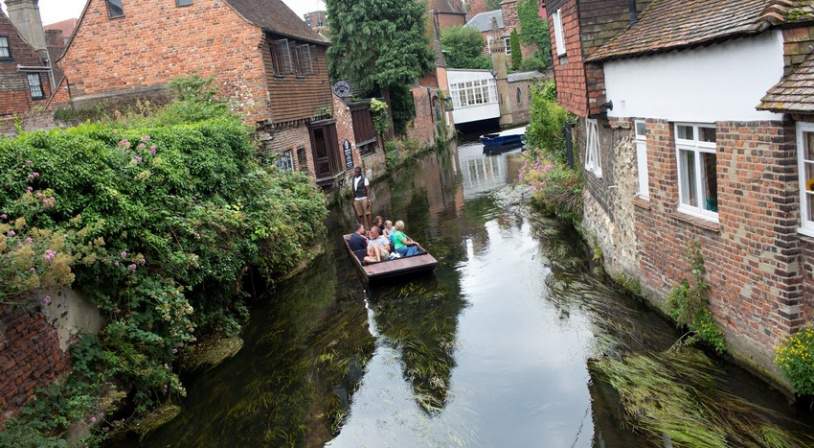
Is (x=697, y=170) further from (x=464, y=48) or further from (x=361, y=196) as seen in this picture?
(x=464, y=48)

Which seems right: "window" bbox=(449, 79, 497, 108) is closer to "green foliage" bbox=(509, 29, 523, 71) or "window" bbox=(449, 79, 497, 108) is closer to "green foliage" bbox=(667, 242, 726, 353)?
"green foliage" bbox=(509, 29, 523, 71)

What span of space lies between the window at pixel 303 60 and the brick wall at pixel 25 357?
18.7 meters

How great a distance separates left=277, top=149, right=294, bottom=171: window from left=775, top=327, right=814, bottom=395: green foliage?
1736 centimetres

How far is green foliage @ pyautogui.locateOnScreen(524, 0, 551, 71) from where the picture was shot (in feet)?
216

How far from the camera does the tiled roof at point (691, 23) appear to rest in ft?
24.5

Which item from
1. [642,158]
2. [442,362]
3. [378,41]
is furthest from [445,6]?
[442,362]

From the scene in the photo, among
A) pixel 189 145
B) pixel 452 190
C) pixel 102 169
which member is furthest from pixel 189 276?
pixel 452 190

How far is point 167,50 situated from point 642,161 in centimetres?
1678

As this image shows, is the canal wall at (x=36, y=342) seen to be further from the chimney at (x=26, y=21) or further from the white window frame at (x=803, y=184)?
the chimney at (x=26, y=21)

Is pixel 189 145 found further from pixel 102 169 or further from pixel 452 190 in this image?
pixel 452 190

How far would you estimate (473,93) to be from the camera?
194ft

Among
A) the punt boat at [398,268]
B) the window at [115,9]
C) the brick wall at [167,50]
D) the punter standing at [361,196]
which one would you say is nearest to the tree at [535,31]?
the brick wall at [167,50]

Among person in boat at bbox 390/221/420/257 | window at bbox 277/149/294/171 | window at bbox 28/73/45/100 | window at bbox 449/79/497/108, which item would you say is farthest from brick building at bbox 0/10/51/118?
window at bbox 449/79/497/108

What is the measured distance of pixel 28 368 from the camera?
25.3 ft
